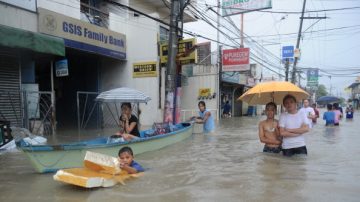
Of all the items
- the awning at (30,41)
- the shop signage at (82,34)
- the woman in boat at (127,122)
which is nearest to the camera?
the woman in boat at (127,122)

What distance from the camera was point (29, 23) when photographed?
1227cm

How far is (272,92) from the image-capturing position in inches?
319

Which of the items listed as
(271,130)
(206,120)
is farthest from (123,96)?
(271,130)

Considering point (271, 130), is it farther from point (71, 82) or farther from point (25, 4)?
point (71, 82)

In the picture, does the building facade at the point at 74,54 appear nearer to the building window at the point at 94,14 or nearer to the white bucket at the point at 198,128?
the building window at the point at 94,14

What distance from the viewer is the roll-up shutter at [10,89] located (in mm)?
11945

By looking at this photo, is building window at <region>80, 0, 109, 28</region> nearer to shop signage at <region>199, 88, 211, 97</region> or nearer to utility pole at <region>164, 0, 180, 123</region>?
utility pole at <region>164, 0, 180, 123</region>

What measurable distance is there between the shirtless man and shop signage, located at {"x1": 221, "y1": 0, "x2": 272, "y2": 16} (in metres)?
14.4

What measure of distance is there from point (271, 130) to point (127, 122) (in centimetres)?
352

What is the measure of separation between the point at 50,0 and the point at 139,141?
27.1 feet

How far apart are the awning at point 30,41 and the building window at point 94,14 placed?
4.03 m

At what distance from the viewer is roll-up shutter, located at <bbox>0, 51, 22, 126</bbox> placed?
11.9m

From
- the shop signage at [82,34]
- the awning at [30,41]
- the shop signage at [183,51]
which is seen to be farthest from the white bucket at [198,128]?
the awning at [30,41]

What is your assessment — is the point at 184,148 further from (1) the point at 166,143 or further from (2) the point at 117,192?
(2) the point at 117,192
